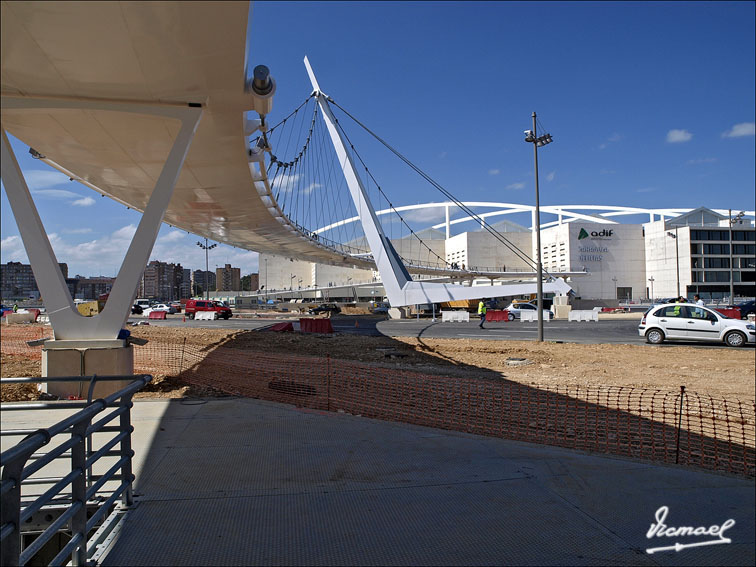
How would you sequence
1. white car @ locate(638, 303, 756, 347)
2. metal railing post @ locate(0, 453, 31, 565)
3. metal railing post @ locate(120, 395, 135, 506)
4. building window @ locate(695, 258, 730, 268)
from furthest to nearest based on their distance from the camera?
building window @ locate(695, 258, 730, 268)
white car @ locate(638, 303, 756, 347)
metal railing post @ locate(120, 395, 135, 506)
metal railing post @ locate(0, 453, 31, 565)

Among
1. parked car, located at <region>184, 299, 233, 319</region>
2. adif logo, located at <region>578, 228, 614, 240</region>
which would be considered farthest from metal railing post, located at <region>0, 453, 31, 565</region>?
adif logo, located at <region>578, 228, 614, 240</region>

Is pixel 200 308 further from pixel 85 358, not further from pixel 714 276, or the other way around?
pixel 714 276

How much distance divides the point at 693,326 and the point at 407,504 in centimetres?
1952

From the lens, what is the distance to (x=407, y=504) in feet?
12.5

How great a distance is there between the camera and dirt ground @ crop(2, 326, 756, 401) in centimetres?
1095

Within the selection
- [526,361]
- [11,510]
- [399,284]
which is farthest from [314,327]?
[11,510]

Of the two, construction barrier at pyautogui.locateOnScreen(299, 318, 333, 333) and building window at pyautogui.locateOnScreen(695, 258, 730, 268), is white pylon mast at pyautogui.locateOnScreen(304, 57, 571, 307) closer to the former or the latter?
construction barrier at pyautogui.locateOnScreen(299, 318, 333, 333)

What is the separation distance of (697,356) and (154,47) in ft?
56.2

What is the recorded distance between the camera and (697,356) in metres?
15.7

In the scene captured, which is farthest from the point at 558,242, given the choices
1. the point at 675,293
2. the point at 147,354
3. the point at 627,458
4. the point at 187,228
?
the point at 627,458

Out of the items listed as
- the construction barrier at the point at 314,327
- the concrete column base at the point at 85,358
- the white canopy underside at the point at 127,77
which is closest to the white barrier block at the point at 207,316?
the construction barrier at the point at 314,327

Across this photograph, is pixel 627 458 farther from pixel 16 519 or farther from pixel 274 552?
pixel 16 519

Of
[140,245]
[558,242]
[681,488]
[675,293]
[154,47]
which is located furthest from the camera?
[558,242]
